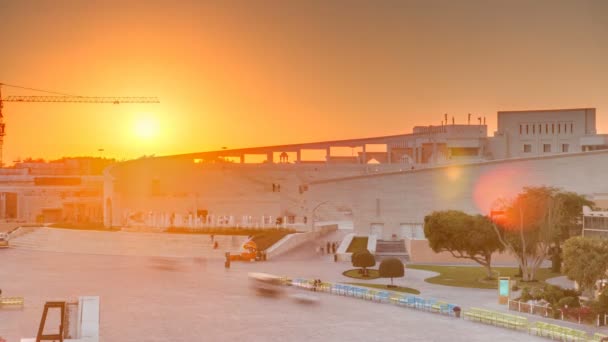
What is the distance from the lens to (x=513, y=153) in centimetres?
9338

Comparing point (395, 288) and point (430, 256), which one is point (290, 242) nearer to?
point (430, 256)

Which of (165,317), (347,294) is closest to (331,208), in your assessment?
(347,294)

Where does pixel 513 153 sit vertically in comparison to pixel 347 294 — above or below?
above

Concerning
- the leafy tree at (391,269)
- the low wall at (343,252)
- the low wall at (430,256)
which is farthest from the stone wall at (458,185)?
the leafy tree at (391,269)

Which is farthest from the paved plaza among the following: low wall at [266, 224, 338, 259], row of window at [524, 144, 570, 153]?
row of window at [524, 144, 570, 153]

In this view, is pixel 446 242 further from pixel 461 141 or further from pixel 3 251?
pixel 461 141

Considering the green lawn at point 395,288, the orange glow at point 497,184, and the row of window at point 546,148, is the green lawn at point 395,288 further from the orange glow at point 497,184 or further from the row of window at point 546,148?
the row of window at point 546,148

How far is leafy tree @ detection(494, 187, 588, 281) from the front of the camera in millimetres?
43750

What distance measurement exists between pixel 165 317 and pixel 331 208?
46.9 metres

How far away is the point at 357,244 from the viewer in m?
62.0

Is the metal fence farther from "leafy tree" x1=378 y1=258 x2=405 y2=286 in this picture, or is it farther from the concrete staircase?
the concrete staircase

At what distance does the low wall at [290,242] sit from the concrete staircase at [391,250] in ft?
16.6

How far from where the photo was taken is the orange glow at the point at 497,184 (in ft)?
230

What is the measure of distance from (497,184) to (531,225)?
26946 mm
